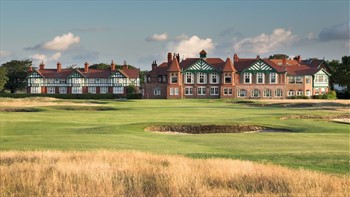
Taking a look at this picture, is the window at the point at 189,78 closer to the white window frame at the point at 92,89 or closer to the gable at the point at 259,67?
the gable at the point at 259,67

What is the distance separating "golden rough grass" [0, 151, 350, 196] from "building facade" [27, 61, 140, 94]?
109163 millimetres

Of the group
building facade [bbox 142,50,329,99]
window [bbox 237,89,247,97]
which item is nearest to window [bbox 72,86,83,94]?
building facade [bbox 142,50,329,99]

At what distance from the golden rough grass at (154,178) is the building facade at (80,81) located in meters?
109

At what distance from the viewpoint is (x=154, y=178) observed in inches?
475

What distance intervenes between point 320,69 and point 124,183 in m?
102

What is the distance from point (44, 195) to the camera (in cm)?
1007

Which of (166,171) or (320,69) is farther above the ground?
(320,69)

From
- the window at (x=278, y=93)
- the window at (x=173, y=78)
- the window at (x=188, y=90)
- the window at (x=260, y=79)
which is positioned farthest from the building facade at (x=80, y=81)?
the window at (x=278, y=93)

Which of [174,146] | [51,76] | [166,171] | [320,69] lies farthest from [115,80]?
[166,171]

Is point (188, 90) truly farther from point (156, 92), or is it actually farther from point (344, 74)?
point (344, 74)

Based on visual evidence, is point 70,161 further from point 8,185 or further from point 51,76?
point 51,76

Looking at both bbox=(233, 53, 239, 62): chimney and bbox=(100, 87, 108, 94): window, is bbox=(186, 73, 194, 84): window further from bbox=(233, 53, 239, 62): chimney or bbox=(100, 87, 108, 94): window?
bbox=(100, 87, 108, 94): window

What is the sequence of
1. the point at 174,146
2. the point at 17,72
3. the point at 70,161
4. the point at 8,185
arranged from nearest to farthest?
1. the point at 8,185
2. the point at 70,161
3. the point at 174,146
4. the point at 17,72

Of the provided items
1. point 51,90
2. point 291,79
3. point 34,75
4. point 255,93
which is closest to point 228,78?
point 255,93
